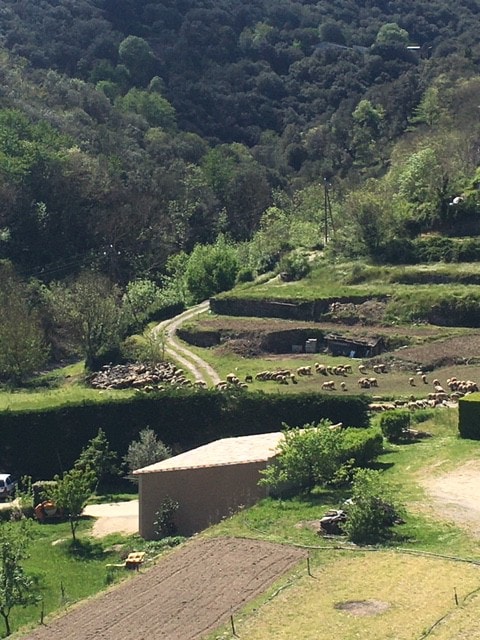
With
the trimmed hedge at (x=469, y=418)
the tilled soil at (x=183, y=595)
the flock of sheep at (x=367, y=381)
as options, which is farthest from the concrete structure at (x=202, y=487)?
the flock of sheep at (x=367, y=381)

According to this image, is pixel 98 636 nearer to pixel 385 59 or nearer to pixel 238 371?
pixel 238 371

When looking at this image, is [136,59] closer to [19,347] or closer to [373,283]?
[373,283]

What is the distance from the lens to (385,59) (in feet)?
562

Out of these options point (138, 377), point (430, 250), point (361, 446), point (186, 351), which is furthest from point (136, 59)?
point (361, 446)

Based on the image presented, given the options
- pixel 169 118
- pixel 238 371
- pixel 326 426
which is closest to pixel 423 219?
pixel 238 371

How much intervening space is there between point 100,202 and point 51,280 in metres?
13.9

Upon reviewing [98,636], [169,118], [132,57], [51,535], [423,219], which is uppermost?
[132,57]

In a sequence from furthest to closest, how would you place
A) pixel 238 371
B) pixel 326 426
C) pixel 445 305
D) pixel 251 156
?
1. pixel 251 156
2. pixel 445 305
3. pixel 238 371
4. pixel 326 426

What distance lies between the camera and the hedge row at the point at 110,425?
149 feet

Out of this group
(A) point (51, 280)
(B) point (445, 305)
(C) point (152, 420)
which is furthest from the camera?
(A) point (51, 280)

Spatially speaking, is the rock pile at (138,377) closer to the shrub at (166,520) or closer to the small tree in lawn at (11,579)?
the shrub at (166,520)

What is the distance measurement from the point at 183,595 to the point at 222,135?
135 meters

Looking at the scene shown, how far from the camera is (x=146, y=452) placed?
142 feet

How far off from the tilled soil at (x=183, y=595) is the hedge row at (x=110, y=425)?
16.1 m
